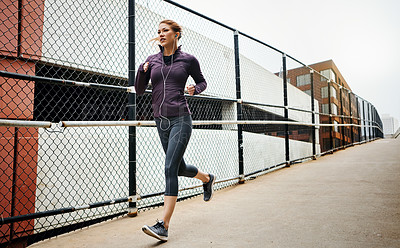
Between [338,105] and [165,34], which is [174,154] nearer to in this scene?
[165,34]

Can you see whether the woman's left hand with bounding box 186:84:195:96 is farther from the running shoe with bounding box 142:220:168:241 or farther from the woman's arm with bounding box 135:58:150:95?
the running shoe with bounding box 142:220:168:241

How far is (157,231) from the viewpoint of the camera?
196 centimetres

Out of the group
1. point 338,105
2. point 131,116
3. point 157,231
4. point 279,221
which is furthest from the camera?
point 338,105

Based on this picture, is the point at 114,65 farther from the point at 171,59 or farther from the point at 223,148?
the point at 223,148

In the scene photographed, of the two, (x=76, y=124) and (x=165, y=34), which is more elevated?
(x=165, y=34)

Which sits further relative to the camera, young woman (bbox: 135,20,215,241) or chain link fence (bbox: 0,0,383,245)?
chain link fence (bbox: 0,0,383,245)

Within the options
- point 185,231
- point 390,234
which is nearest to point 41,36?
point 185,231

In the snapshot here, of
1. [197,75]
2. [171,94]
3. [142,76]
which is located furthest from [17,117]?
[197,75]

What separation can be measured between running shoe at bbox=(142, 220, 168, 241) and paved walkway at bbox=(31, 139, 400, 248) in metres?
0.07

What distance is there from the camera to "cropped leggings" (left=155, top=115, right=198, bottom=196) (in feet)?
7.07

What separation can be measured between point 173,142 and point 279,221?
4.05 feet

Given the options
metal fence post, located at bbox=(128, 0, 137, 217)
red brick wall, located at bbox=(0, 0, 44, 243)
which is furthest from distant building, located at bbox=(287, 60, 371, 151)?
red brick wall, located at bbox=(0, 0, 44, 243)

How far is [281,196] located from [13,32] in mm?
4179

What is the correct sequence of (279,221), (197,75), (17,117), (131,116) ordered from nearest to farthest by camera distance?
(279,221) < (197,75) < (131,116) < (17,117)
